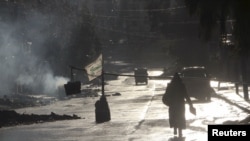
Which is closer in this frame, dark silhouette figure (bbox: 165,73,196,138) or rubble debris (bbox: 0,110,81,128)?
dark silhouette figure (bbox: 165,73,196,138)

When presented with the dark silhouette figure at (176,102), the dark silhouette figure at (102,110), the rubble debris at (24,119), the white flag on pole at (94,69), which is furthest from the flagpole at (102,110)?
the dark silhouette figure at (176,102)

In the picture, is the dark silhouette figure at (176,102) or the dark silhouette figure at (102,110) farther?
the dark silhouette figure at (102,110)

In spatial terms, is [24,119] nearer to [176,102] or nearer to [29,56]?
[176,102]

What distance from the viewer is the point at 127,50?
136250 mm

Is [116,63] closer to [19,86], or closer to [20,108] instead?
[19,86]

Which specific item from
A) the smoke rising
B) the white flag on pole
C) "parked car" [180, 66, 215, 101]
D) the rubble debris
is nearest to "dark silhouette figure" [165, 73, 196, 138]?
the white flag on pole

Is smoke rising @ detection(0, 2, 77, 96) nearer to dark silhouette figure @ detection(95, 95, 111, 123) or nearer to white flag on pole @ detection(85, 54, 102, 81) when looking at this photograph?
dark silhouette figure @ detection(95, 95, 111, 123)

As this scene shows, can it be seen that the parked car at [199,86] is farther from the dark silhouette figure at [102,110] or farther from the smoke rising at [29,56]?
the smoke rising at [29,56]

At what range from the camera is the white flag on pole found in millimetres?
21422

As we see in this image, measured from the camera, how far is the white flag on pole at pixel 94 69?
2142 centimetres

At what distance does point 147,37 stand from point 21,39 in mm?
67255

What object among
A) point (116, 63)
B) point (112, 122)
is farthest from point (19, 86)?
point (116, 63)

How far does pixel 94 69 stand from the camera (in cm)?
2200

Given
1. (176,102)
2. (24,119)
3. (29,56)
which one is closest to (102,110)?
(24,119)
